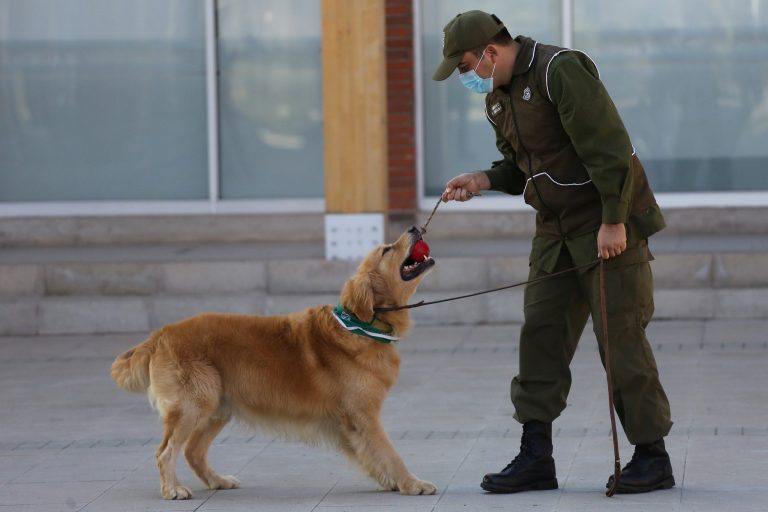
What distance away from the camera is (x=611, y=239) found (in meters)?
5.64

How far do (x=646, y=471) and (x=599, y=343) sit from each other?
1.86ft

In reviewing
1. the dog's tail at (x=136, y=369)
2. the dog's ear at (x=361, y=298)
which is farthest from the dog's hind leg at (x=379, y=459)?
the dog's tail at (x=136, y=369)

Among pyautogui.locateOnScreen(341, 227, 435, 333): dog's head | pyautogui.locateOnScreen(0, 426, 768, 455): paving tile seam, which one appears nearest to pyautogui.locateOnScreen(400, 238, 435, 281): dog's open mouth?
pyautogui.locateOnScreen(341, 227, 435, 333): dog's head

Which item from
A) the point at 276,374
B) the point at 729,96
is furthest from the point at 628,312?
the point at 729,96

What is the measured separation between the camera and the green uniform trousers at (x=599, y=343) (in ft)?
18.9

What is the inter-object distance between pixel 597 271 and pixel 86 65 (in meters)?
8.79

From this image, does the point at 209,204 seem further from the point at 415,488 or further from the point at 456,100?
the point at 415,488

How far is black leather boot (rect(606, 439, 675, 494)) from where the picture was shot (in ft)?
19.1

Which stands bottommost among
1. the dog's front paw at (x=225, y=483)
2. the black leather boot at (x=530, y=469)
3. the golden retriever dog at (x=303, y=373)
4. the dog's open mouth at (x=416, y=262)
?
the dog's front paw at (x=225, y=483)

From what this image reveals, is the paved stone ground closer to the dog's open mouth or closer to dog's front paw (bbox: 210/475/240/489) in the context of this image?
dog's front paw (bbox: 210/475/240/489)

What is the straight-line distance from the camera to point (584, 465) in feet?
21.4

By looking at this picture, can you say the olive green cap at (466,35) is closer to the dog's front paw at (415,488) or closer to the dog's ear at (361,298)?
the dog's ear at (361,298)

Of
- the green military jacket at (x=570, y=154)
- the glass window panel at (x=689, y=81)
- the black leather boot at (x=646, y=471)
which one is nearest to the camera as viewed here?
the green military jacket at (x=570, y=154)

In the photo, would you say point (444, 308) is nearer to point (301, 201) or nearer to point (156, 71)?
point (301, 201)
